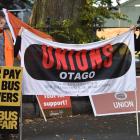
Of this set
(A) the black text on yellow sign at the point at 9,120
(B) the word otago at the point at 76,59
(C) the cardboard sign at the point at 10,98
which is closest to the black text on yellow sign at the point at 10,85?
(C) the cardboard sign at the point at 10,98

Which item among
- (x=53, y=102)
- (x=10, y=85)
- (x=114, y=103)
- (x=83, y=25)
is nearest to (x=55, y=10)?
(x=83, y=25)

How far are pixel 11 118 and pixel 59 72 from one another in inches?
44.0

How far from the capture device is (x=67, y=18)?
1176 cm

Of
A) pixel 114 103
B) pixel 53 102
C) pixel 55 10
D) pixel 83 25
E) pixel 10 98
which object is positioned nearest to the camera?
pixel 10 98

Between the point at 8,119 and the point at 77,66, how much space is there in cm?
147

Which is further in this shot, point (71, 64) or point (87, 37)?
point (87, 37)

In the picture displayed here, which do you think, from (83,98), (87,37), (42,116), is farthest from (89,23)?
(42,116)

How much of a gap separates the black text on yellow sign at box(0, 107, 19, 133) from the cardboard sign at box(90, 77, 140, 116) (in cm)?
234

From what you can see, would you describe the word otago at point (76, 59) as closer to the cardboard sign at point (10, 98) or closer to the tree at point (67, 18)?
the cardboard sign at point (10, 98)

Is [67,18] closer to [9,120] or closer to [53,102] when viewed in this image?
[53,102]

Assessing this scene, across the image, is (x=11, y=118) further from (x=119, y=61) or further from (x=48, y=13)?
(x=48, y=13)

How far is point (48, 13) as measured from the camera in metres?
11.8

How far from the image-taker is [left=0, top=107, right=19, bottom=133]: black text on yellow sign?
8.06 m

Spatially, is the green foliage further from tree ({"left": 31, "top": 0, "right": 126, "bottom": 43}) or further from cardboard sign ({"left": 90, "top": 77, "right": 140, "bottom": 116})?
cardboard sign ({"left": 90, "top": 77, "right": 140, "bottom": 116})
